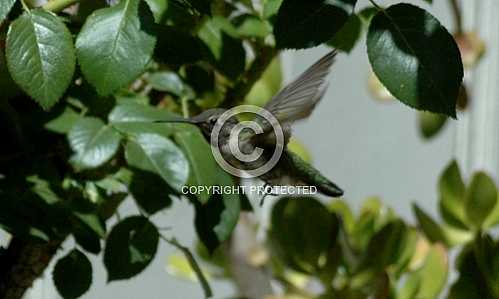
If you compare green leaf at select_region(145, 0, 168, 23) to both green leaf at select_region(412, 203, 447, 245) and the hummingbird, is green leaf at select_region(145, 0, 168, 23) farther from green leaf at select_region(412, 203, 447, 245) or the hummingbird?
green leaf at select_region(412, 203, 447, 245)

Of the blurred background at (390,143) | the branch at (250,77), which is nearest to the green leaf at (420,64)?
the branch at (250,77)

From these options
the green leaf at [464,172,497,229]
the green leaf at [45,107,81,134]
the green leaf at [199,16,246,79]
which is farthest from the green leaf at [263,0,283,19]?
the green leaf at [464,172,497,229]

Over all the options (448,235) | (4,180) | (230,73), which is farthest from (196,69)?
(448,235)

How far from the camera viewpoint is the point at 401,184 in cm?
175

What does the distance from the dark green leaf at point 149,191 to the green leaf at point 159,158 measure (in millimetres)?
13

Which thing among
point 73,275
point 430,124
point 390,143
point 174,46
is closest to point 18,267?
point 73,275

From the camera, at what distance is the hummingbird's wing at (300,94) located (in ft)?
1.44

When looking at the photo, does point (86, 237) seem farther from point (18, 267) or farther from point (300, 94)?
point (300, 94)

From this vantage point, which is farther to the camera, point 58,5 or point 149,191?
point 149,191

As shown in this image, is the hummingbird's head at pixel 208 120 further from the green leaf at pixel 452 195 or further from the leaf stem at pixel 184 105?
the green leaf at pixel 452 195

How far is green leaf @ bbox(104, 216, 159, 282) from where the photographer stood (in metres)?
0.54

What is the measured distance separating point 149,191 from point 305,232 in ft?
0.62

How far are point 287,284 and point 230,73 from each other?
0.85 feet

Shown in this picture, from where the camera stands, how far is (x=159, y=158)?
52 centimetres
